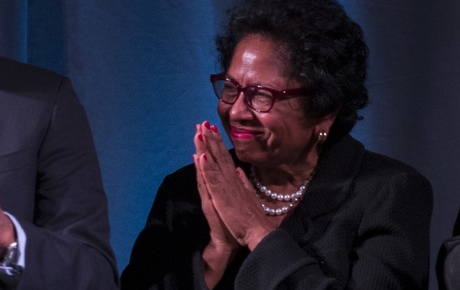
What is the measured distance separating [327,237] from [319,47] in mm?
341

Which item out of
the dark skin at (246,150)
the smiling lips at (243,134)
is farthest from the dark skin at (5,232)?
the smiling lips at (243,134)

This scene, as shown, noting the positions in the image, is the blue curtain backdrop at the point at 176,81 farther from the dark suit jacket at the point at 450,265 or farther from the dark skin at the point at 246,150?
the dark suit jacket at the point at 450,265

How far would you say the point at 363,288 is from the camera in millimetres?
1466

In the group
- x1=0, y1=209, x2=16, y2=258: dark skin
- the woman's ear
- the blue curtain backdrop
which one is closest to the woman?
the woman's ear

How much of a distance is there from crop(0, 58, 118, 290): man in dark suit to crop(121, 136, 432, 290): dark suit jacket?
0.32 m

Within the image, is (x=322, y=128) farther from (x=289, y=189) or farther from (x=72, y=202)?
(x=72, y=202)

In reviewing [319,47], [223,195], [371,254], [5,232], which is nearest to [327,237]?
[371,254]

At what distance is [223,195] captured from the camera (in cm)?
151

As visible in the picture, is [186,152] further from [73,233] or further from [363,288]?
[73,233]

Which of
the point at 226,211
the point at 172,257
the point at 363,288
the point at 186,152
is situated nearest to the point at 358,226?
the point at 363,288

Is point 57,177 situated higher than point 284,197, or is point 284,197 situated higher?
point 57,177

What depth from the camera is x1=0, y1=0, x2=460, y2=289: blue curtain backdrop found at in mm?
1897

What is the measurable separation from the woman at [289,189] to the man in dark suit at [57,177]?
Answer: 29 centimetres

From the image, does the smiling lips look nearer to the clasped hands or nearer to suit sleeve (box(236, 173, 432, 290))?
the clasped hands
